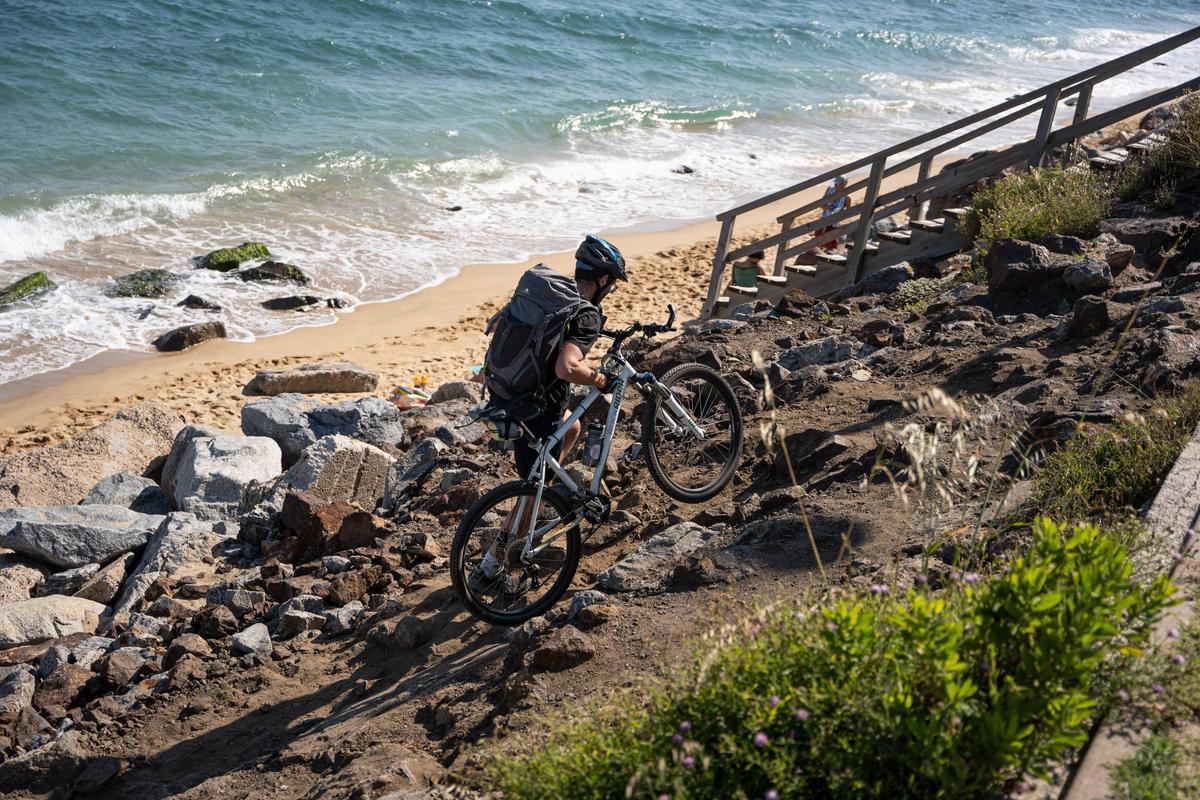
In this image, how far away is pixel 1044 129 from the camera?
11188mm

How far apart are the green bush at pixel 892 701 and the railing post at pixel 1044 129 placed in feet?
29.8

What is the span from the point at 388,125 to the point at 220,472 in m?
15.6

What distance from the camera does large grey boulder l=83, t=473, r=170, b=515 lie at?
8.74 m

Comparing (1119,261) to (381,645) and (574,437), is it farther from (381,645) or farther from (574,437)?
(381,645)

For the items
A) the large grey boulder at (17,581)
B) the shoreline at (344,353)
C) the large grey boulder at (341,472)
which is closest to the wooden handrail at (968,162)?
the shoreline at (344,353)

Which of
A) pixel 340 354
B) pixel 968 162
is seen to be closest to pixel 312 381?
pixel 340 354

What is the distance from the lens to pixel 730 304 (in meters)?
13.0

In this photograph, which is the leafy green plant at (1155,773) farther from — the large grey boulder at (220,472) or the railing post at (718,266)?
the railing post at (718,266)

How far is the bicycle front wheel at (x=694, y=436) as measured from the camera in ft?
19.1

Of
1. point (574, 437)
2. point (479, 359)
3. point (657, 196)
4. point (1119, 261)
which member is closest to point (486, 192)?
point (657, 196)

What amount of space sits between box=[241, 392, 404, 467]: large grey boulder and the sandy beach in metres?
1.28

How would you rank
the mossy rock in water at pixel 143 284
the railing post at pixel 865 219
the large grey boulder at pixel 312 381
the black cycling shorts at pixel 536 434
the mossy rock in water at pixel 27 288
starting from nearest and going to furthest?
the black cycling shorts at pixel 536 434, the large grey boulder at pixel 312 381, the railing post at pixel 865 219, the mossy rock in water at pixel 27 288, the mossy rock in water at pixel 143 284

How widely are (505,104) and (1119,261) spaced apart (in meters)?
18.8

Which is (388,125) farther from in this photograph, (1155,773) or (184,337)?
(1155,773)
